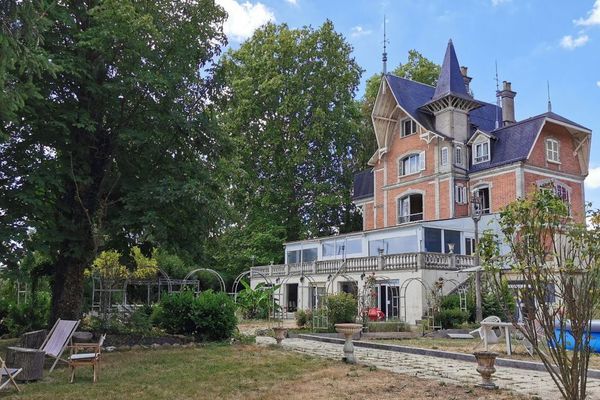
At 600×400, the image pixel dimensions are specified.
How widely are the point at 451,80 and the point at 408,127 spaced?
4112mm

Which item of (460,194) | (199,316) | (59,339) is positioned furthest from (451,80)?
(59,339)

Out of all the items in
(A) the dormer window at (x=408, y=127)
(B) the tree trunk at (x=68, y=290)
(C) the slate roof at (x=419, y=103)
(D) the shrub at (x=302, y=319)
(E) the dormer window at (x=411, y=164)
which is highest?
(C) the slate roof at (x=419, y=103)

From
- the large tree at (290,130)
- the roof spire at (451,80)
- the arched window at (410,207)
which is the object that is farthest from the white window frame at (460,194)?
the large tree at (290,130)

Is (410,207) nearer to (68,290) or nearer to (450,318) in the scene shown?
(450,318)

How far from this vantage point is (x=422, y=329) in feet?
69.7

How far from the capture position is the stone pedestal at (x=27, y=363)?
9.68m

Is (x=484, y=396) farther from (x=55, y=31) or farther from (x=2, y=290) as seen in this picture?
(x=2, y=290)

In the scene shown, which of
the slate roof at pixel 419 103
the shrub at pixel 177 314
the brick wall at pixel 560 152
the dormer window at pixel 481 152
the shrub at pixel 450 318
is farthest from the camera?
the slate roof at pixel 419 103

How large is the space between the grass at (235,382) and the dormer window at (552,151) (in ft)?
84.4

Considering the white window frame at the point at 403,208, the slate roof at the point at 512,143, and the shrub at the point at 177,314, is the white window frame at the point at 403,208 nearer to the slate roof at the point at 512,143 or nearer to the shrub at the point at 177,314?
the slate roof at the point at 512,143

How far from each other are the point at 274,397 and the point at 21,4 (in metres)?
7.14

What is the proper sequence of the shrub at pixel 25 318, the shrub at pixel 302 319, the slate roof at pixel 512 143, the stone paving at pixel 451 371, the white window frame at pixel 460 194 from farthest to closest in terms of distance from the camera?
1. the white window frame at pixel 460 194
2. the slate roof at pixel 512 143
3. the shrub at pixel 302 319
4. the shrub at pixel 25 318
5. the stone paving at pixel 451 371

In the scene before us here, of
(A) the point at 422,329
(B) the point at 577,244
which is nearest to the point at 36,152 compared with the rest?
(B) the point at 577,244

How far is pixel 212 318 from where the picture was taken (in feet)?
55.0
